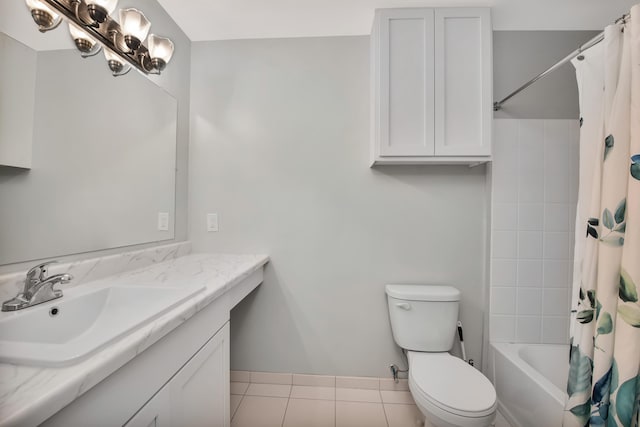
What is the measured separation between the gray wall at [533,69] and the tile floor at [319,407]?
184cm

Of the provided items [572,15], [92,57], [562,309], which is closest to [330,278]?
[562,309]

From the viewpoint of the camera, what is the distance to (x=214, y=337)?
102 centimetres

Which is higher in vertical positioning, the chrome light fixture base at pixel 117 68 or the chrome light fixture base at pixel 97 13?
the chrome light fixture base at pixel 97 13

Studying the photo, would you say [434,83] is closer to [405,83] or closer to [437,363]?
[405,83]

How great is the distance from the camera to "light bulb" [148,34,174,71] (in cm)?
127

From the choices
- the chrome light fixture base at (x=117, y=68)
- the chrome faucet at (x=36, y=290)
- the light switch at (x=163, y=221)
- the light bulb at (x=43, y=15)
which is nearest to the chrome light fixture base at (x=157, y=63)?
the chrome light fixture base at (x=117, y=68)

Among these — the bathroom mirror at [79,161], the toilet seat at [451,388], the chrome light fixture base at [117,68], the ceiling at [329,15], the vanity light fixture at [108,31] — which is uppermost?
the ceiling at [329,15]

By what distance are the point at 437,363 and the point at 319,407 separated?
2.44 feet

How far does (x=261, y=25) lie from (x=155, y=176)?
1.16 metres

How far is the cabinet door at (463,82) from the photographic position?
56.2 inches

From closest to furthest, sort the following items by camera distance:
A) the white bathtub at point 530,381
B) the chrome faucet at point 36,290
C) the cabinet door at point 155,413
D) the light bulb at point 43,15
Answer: the cabinet door at point 155,413
the chrome faucet at point 36,290
the light bulb at point 43,15
the white bathtub at point 530,381

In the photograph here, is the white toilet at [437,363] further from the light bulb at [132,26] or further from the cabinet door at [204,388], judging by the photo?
the light bulb at [132,26]

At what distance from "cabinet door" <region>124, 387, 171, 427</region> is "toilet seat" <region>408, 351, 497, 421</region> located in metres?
1.00

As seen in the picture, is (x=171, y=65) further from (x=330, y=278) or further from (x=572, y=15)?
(x=572, y=15)
